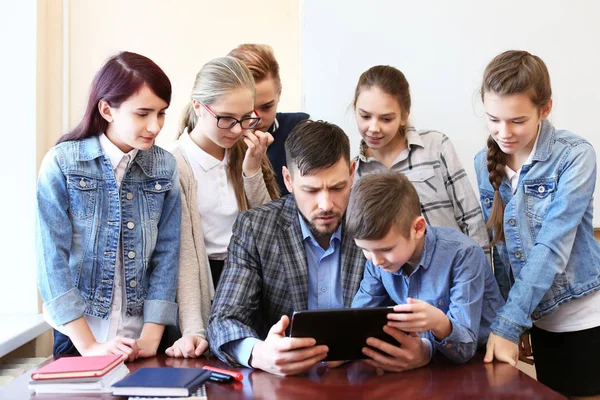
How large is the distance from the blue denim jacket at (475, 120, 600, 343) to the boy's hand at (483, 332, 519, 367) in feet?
0.39

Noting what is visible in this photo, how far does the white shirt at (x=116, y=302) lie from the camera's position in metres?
1.86

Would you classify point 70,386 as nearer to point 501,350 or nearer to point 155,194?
point 155,194

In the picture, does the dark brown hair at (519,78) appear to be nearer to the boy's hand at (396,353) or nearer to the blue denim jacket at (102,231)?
the boy's hand at (396,353)

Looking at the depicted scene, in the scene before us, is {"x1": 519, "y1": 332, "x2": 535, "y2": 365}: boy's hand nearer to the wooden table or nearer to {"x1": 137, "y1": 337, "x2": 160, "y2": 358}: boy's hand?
the wooden table

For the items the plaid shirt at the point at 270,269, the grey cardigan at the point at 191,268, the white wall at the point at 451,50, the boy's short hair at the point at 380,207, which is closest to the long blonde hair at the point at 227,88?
the grey cardigan at the point at 191,268

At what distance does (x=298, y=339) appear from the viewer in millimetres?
1527

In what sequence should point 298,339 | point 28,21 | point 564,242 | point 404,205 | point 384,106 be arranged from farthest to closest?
point 28,21 → point 384,106 → point 564,242 → point 404,205 → point 298,339

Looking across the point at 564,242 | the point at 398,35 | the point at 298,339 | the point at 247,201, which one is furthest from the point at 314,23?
the point at 298,339

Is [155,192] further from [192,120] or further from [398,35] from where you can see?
[398,35]

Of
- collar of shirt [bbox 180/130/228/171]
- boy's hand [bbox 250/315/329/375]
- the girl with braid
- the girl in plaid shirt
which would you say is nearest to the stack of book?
boy's hand [bbox 250/315/329/375]

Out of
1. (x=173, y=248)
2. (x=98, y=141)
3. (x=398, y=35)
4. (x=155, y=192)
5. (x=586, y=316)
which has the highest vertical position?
(x=398, y=35)

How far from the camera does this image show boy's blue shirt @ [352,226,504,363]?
1.62 metres

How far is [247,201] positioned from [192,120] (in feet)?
1.08

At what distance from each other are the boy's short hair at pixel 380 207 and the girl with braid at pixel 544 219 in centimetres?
37
